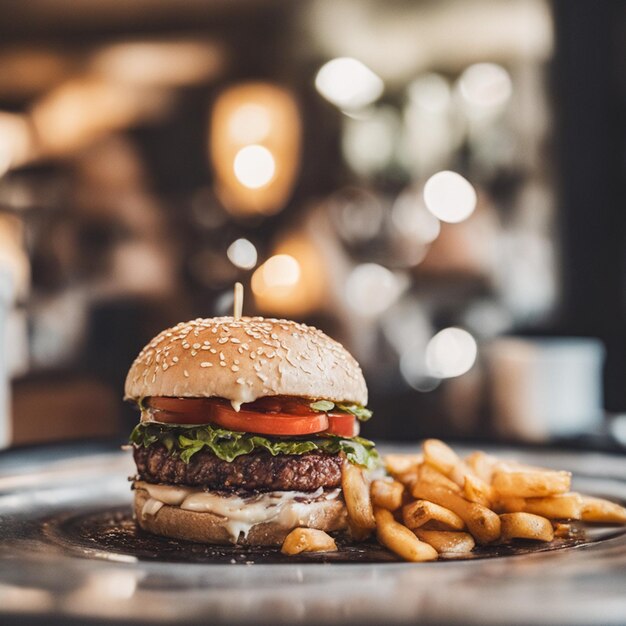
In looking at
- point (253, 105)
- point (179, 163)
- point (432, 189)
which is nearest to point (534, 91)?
point (432, 189)

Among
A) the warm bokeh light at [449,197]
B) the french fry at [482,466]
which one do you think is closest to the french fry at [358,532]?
the french fry at [482,466]

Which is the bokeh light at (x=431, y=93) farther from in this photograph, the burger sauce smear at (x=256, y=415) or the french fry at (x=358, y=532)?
the french fry at (x=358, y=532)

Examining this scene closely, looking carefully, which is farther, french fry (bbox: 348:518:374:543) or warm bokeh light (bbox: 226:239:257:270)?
warm bokeh light (bbox: 226:239:257:270)

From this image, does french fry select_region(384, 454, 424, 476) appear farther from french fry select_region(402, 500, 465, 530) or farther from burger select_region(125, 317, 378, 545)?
french fry select_region(402, 500, 465, 530)

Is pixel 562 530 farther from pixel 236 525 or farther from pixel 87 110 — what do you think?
pixel 87 110

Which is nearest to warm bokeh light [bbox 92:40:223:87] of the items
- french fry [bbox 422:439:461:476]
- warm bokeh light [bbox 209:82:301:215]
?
warm bokeh light [bbox 209:82:301:215]

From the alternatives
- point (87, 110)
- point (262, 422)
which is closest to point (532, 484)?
point (262, 422)

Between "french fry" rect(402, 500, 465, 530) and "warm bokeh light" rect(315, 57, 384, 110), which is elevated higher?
"warm bokeh light" rect(315, 57, 384, 110)
